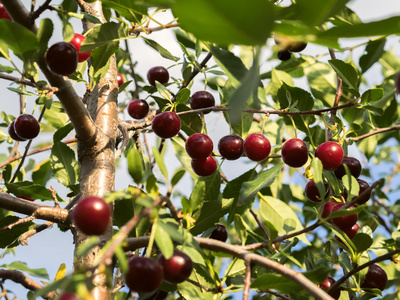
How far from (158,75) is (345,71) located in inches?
31.6

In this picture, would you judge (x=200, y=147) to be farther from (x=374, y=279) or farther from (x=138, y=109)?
(x=374, y=279)

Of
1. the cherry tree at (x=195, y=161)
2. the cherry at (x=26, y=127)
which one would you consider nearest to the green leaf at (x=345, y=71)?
the cherry tree at (x=195, y=161)

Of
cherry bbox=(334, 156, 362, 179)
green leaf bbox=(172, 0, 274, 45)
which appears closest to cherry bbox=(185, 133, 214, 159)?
cherry bbox=(334, 156, 362, 179)

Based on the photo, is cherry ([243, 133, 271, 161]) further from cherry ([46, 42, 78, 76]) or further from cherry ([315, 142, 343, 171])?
cherry ([46, 42, 78, 76])

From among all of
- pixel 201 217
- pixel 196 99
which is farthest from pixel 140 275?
pixel 196 99

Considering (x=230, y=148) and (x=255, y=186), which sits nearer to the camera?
(x=255, y=186)

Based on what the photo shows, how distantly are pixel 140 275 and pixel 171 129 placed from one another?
0.65m

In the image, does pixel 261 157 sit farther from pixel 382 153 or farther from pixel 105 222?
pixel 382 153

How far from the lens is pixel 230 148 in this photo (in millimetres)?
1456

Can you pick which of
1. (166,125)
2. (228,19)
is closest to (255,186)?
(166,125)

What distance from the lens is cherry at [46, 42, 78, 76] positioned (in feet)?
3.40

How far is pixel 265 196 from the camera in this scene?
1.79 metres

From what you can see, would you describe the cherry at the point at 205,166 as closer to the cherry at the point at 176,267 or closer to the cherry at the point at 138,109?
the cherry at the point at 138,109

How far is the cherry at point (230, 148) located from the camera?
146 centimetres
